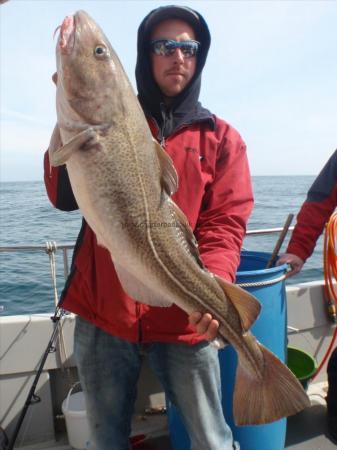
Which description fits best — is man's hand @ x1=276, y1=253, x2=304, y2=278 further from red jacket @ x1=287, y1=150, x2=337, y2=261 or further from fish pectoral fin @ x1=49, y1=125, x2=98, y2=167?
fish pectoral fin @ x1=49, y1=125, x2=98, y2=167

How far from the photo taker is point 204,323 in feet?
7.04

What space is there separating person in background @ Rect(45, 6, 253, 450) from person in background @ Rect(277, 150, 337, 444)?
3.96 ft

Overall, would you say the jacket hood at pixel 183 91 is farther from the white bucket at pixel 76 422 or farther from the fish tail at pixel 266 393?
the white bucket at pixel 76 422

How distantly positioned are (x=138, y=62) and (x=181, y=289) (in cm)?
146

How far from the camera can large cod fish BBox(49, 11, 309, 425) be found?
1934mm

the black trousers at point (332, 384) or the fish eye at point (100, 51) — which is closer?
the fish eye at point (100, 51)

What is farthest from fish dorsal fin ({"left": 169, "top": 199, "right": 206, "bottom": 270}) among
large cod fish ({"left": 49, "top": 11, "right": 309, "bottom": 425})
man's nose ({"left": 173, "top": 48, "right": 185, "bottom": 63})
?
man's nose ({"left": 173, "top": 48, "right": 185, "bottom": 63})

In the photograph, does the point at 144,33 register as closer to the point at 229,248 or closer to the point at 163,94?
Answer: the point at 163,94

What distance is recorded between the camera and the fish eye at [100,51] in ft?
6.50

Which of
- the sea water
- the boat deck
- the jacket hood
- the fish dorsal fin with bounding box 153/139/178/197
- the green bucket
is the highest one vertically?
the jacket hood

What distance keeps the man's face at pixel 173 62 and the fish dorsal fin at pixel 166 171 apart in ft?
2.07

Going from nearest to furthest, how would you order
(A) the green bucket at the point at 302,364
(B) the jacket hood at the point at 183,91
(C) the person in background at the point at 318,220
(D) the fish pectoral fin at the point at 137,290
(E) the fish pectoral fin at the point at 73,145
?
(E) the fish pectoral fin at the point at 73,145
(D) the fish pectoral fin at the point at 137,290
(B) the jacket hood at the point at 183,91
(C) the person in background at the point at 318,220
(A) the green bucket at the point at 302,364

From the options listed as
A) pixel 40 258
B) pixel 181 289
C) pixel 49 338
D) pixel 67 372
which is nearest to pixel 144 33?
pixel 181 289

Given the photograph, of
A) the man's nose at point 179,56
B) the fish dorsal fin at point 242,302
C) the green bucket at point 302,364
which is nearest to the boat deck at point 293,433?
the green bucket at point 302,364
